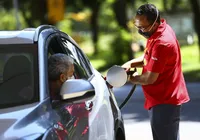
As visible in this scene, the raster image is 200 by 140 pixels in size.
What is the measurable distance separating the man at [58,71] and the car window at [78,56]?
679 mm

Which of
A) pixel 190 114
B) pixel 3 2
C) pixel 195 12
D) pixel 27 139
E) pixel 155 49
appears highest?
pixel 3 2

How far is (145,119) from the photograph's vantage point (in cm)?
1090

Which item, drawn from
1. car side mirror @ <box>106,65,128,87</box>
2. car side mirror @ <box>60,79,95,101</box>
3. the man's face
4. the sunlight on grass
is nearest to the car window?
car side mirror @ <box>106,65,128,87</box>

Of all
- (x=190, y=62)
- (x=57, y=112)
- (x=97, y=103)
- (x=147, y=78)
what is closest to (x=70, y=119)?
(x=57, y=112)

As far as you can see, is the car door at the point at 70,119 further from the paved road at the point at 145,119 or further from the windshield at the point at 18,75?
the paved road at the point at 145,119

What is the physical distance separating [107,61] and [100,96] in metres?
20.1

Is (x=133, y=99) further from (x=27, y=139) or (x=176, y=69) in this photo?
(x=27, y=139)

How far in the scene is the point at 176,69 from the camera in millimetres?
4996

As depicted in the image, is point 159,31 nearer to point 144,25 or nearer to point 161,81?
point 144,25

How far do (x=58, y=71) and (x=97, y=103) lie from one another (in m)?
0.64

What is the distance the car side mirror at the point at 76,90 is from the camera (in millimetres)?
3824

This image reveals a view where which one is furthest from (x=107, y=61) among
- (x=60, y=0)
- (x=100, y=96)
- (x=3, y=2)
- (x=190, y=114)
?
(x=100, y=96)

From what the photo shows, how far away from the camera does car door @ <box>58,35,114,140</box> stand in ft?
14.4

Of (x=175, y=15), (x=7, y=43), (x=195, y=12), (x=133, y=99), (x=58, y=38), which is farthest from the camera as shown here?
(x=175, y=15)
